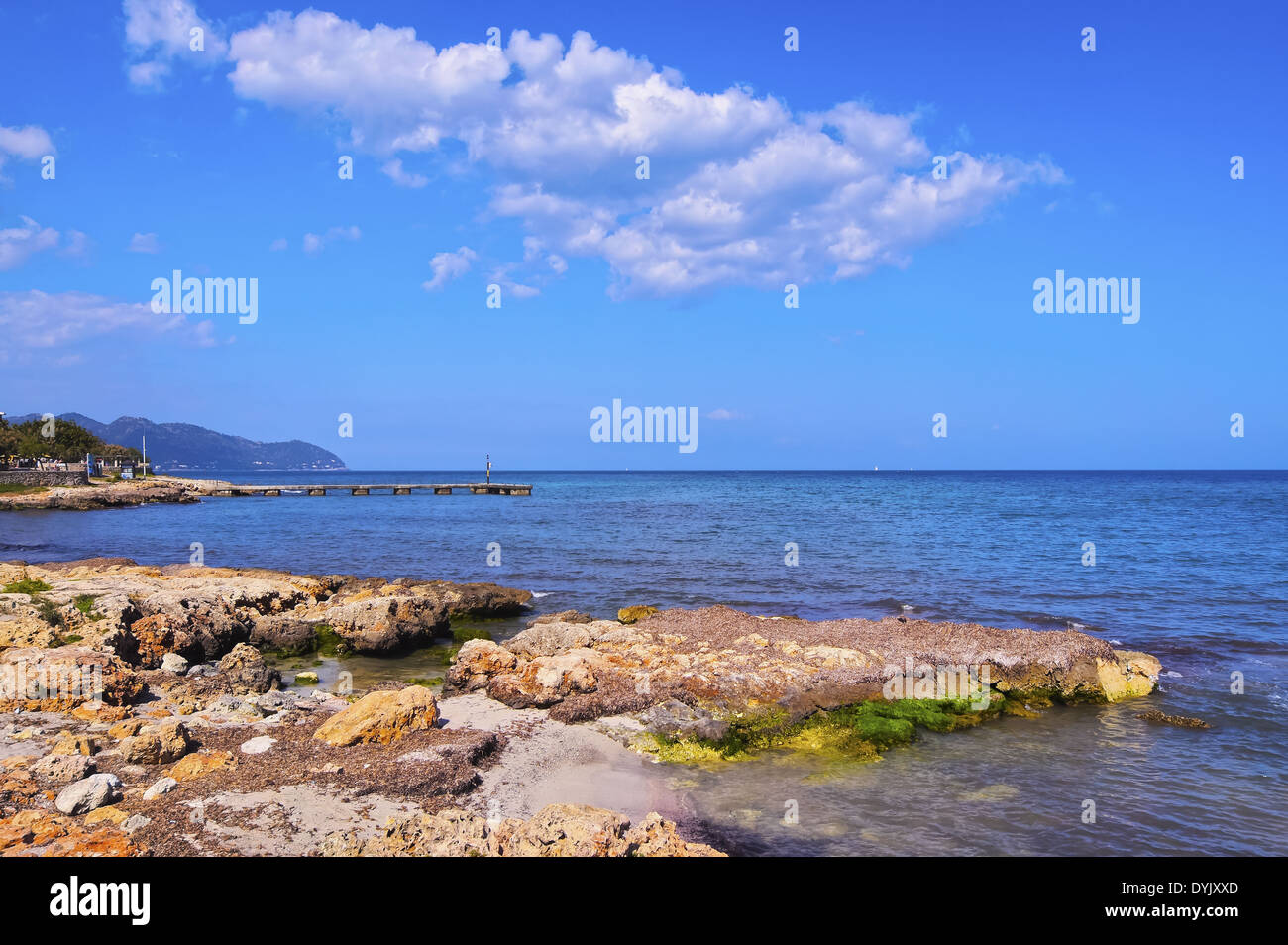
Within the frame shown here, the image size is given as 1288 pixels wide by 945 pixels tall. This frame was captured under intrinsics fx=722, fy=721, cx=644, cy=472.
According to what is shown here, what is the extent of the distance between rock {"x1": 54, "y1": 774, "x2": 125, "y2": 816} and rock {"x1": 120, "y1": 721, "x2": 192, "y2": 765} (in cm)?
114

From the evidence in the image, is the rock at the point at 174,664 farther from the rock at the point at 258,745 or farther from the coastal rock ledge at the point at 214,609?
the rock at the point at 258,745

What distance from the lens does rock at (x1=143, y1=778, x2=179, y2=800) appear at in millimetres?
9211

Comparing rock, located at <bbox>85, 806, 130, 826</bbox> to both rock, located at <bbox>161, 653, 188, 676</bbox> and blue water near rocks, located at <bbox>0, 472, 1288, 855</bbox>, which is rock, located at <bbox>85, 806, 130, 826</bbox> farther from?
rock, located at <bbox>161, 653, 188, 676</bbox>

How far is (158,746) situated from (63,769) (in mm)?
1198

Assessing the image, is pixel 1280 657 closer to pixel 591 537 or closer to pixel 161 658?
pixel 161 658

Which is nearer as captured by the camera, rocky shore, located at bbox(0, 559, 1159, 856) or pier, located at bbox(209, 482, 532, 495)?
rocky shore, located at bbox(0, 559, 1159, 856)

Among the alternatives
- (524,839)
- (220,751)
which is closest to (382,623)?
(220,751)

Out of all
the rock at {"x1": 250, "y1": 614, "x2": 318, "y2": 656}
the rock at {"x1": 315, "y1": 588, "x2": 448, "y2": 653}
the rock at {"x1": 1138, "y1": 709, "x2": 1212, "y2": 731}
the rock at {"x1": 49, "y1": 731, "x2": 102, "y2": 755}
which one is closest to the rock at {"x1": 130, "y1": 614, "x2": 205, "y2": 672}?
the rock at {"x1": 250, "y1": 614, "x2": 318, "y2": 656}

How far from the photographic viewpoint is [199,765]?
10.2 meters
